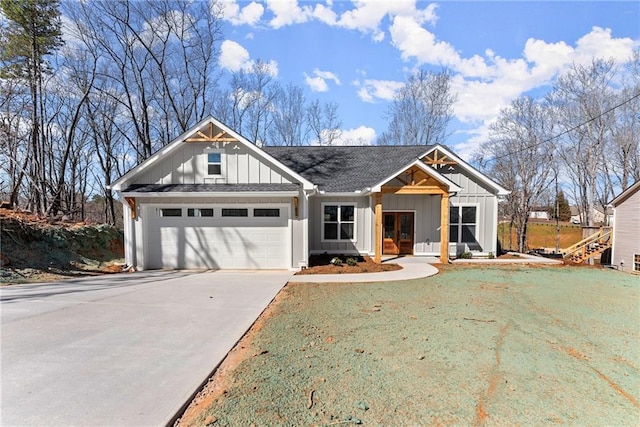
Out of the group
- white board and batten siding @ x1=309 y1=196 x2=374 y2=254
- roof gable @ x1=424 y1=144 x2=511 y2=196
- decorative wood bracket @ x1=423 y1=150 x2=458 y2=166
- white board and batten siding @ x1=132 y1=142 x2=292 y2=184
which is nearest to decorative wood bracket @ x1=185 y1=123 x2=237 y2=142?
white board and batten siding @ x1=132 y1=142 x2=292 y2=184

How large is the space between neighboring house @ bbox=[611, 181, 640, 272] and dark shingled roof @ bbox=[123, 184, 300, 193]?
14309mm

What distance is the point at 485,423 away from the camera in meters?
2.81

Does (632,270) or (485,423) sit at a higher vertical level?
(485,423)

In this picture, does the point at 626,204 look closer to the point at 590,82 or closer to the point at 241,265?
the point at 590,82

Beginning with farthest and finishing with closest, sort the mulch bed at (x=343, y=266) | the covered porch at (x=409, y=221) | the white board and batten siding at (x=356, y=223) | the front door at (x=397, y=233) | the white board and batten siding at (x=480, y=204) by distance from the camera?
the front door at (x=397, y=233) → the white board and batten siding at (x=480, y=204) → the covered porch at (x=409, y=221) → the white board and batten siding at (x=356, y=223) → the mulch bed at (x=343, y=266)

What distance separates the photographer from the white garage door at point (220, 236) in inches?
440

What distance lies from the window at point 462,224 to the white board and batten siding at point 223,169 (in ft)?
25.5

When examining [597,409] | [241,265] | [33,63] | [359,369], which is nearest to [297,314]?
[359,369]

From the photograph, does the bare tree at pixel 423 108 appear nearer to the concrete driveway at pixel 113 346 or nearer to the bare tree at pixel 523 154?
the bare tree at pixel 523 154

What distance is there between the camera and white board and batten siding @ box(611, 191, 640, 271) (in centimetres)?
1303

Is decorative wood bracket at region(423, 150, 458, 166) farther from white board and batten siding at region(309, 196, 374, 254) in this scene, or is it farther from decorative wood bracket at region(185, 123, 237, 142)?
decorative wood bracket at region(185, 123, 237, 142)

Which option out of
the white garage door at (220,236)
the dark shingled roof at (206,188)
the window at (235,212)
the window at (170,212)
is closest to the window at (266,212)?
the white garage door at (220,236)

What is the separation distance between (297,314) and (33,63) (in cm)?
1890

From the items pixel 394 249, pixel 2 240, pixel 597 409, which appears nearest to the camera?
pixel 597 409
